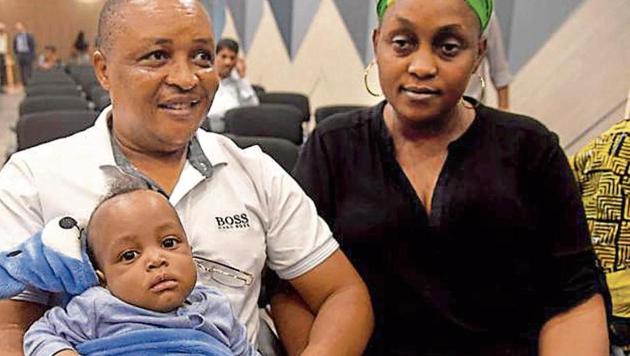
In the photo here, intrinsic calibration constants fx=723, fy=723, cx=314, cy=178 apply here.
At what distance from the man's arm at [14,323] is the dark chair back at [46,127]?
1789mm

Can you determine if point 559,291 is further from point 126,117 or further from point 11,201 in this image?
point 11,201

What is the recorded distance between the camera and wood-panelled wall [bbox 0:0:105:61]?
18.3 metres

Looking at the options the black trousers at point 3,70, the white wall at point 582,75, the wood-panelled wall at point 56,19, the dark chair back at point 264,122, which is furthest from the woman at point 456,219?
the wood-panelled wall at point 56,19

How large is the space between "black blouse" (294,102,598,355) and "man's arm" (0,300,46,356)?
2.06 feet

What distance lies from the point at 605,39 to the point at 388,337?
2888 millimetres

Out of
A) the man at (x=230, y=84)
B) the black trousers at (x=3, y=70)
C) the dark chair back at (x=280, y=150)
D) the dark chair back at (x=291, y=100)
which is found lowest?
the black trousers at (x=3, y=70)

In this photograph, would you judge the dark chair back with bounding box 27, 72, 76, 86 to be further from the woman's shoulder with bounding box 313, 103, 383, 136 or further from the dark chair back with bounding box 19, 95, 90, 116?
the woman's shoulder with bounding box 313, 103, 383, 136

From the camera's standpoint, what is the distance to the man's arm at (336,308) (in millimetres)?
1395

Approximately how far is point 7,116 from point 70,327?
10.8 m

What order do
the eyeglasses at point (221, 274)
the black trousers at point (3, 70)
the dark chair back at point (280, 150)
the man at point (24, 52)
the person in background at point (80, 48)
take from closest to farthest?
the eyeglasses at point (221, 274) → the dark chair back at point (280, 150) → the black trousers at point (3, 70) → the man at point (24, 52) → the person in background at point (80, 48)

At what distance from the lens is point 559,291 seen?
147cm

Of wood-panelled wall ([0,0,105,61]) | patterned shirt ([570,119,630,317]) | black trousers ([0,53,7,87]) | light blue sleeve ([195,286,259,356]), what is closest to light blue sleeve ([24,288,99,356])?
light blue sleeve ([195,286,259,356])

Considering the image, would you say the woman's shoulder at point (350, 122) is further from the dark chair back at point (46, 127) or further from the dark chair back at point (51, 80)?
the dark chair back at point (51, 80)

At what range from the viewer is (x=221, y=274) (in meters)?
1.40
